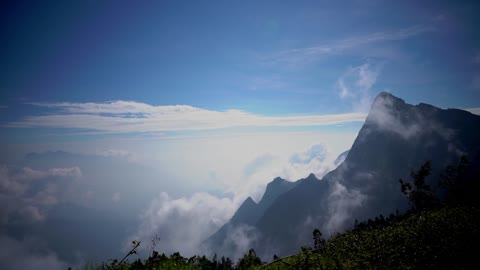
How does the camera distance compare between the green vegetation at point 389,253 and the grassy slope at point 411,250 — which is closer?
the grassy slope at point 411,250

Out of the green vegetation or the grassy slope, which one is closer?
the grassy slope

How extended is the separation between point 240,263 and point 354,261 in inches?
193

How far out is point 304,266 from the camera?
1039 cm

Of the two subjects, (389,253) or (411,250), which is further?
(389,253)

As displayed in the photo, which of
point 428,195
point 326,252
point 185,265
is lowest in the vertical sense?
point 428,195

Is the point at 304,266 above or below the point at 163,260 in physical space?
below

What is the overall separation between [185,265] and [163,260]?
3.32ft

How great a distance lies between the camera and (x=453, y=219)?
1347 centimetres

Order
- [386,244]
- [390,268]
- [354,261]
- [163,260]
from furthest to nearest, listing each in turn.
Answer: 1. [386,244]
2. [163,260]
3. [354,261]
4. [390,268]

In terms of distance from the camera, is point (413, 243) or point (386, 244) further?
point (386, 244)

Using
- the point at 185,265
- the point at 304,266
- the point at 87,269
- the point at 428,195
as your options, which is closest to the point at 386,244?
the point at 304,266

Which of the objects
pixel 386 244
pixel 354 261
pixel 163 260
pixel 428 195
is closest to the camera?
pixel 354 261

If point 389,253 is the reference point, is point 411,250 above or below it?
above

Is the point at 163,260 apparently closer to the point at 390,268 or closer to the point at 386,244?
the point at 390,268
